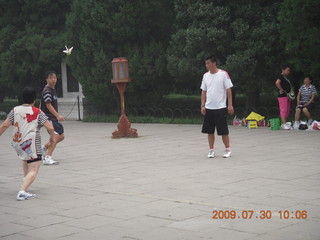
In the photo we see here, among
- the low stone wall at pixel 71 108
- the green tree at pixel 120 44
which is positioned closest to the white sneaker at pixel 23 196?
the green tree at pixel 120 44

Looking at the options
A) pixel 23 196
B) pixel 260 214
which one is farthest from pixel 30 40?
pixel 260 214

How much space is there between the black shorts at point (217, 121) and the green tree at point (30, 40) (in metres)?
15.7

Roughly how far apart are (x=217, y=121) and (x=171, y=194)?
342 centimetres

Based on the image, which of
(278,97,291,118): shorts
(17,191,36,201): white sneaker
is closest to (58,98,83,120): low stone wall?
(278,97,291,118): shorts

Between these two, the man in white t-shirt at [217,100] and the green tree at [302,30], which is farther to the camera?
the green tree at [302,30]

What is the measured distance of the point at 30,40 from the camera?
25688 mm

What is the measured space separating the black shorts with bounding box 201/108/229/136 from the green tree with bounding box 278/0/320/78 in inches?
259

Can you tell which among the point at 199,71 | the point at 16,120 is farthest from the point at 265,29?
the point at 16,120

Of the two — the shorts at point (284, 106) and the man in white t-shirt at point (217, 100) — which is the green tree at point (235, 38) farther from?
the man in white t-shirt at point (217, 100)

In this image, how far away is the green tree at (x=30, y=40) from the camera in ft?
83.7

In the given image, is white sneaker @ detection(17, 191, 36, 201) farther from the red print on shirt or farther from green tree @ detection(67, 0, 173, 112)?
green tree @ detection(67, 0, 173, 112)

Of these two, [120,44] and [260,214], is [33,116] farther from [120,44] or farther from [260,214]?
[120,44]

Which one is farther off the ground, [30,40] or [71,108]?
[30,40]

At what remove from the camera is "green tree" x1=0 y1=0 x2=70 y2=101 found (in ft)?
83.7
